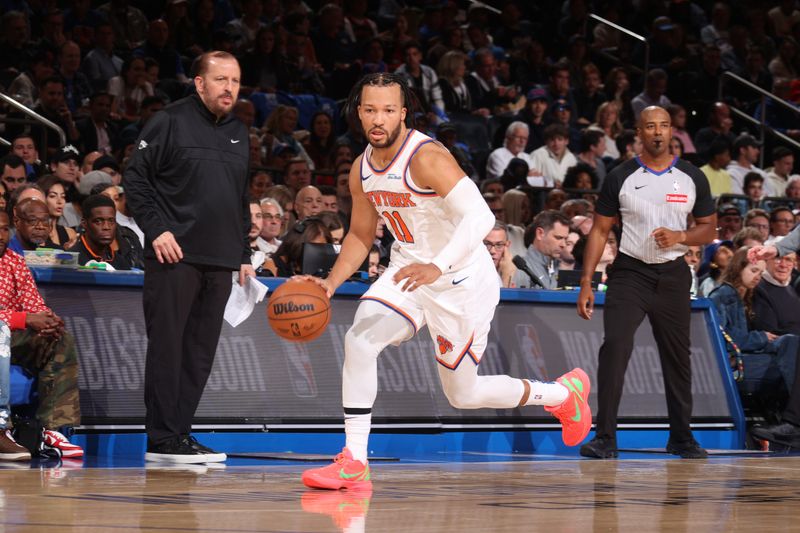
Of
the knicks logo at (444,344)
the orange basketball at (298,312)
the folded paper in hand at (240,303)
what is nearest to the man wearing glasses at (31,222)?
the folded paper in hand at (240,303)

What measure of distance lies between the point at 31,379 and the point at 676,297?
4262 mm

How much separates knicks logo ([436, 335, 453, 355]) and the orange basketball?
2.06 ft

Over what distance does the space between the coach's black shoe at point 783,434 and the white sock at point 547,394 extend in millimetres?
3306

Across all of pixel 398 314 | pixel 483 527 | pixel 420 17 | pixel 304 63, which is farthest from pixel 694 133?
pixel 483 527

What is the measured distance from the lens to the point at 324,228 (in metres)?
9.92

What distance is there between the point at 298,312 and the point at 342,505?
1100 mm

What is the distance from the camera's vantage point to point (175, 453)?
287 inches

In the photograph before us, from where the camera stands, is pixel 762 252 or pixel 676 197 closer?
pixel 676 197

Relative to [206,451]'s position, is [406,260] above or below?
above

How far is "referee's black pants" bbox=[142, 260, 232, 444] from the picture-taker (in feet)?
23.9

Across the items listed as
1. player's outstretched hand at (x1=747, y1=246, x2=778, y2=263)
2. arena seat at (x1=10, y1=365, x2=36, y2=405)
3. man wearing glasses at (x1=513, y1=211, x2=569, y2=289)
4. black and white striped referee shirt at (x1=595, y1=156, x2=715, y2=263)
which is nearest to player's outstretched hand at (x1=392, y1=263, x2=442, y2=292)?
arena seat at (x1=10, y1=365, x2=36, y2=405)

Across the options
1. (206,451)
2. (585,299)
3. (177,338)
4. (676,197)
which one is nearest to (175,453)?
(206,451)

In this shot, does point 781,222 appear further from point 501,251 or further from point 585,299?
point 585,299

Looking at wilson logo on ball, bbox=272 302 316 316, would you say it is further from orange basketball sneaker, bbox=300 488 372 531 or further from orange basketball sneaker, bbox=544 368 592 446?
orange basketball sneaker, bbox=544 368 592 446
